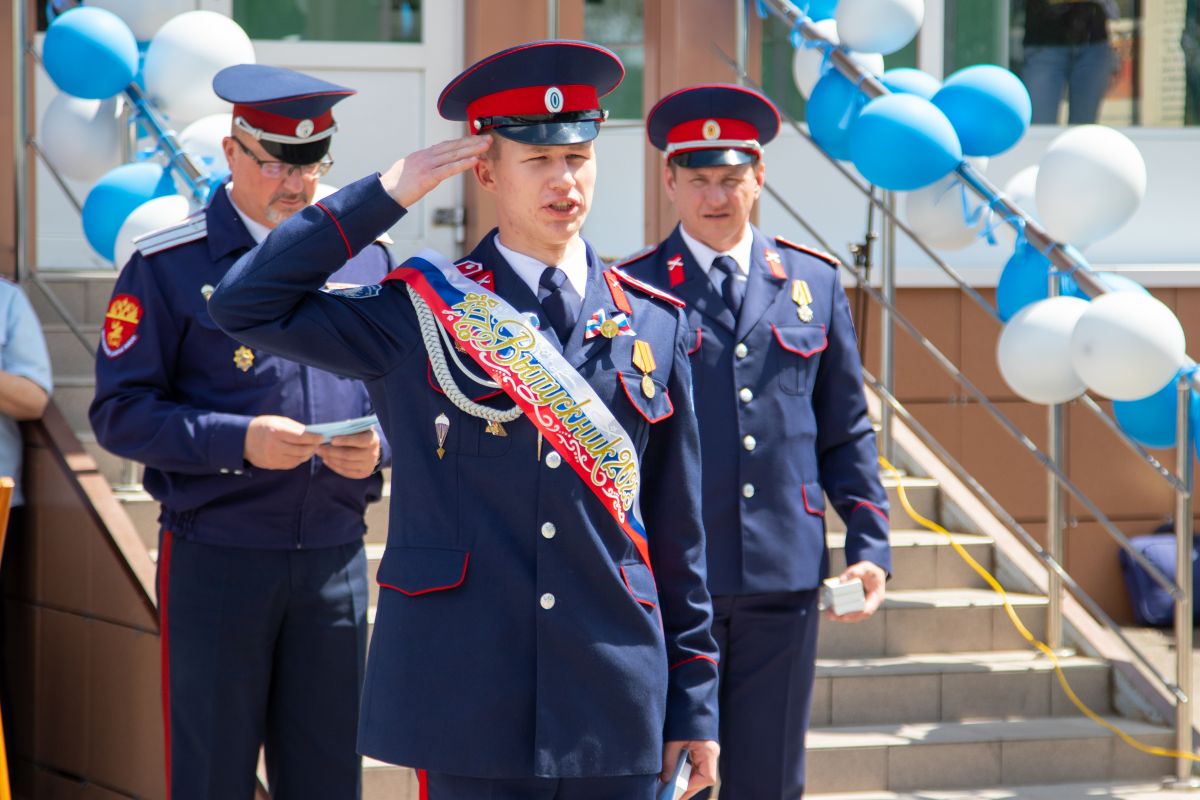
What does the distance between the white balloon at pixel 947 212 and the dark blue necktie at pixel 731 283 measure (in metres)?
1.41

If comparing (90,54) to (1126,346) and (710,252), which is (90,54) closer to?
(710,252)

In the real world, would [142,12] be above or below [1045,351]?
above

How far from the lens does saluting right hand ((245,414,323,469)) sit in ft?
10.5

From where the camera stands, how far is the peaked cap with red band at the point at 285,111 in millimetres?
3324

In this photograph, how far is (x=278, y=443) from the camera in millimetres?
3189

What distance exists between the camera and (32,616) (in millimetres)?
4645

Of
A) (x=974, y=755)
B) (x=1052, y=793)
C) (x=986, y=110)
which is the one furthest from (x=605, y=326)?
(x=1052, y=793)

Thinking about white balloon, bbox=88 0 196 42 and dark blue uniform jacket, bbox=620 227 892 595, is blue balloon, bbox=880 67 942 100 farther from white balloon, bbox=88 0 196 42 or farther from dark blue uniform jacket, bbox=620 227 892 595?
white balloon, bbox=88 0 196 42

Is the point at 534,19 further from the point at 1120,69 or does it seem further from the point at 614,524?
the point at 614,524

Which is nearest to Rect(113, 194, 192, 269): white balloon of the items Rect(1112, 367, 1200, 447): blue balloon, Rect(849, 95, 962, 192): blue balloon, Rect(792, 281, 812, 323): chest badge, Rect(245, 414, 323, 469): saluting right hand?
Rect(245, 414, 323, 469): saluting right hand

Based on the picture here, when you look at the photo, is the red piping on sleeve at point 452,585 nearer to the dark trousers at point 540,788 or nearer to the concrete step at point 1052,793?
the dark trousers at point 540,788

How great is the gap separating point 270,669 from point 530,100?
1474 millimetres

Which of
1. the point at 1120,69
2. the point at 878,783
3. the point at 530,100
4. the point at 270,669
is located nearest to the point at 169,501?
the point at 270,669

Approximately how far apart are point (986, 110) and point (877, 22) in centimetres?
45
